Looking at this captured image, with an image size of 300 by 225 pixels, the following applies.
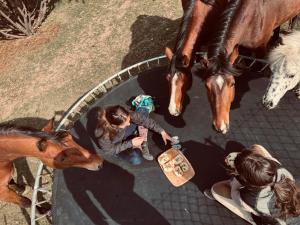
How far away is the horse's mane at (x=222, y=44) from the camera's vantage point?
4246mm

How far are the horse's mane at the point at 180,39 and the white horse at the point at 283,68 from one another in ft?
3.67

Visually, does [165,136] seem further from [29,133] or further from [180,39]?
[29,133]

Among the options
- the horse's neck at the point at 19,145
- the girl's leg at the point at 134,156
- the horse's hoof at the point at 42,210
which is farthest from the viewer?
the horse's hoof at the point at 42,210

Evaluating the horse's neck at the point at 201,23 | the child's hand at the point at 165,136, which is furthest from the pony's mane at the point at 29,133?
the horse's neck at the point at 201,23

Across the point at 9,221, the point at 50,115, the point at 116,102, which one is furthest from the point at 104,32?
the point at 9,221

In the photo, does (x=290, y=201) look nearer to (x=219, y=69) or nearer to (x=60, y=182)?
(x=219, y=69)

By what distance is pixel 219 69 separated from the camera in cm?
424

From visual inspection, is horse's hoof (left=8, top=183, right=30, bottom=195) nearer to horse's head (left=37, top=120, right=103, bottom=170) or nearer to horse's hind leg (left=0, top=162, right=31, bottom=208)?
horse's hind leg (left=0, top=162, right=31, bottom=208)

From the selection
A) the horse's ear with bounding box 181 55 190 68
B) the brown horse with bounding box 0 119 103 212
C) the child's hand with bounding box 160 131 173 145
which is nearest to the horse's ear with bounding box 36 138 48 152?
the brown horse with bounding box 0 119 103 212

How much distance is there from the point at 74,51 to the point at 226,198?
4.66 meters

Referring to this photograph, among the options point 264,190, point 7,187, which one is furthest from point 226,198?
point 7,187

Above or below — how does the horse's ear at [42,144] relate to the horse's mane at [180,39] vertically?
below

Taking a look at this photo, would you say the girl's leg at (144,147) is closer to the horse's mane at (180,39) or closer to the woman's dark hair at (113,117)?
the woman's dark hair at (113,117)

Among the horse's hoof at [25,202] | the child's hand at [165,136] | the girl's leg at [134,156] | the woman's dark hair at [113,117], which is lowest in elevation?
the horse's hoof at [25,202]
